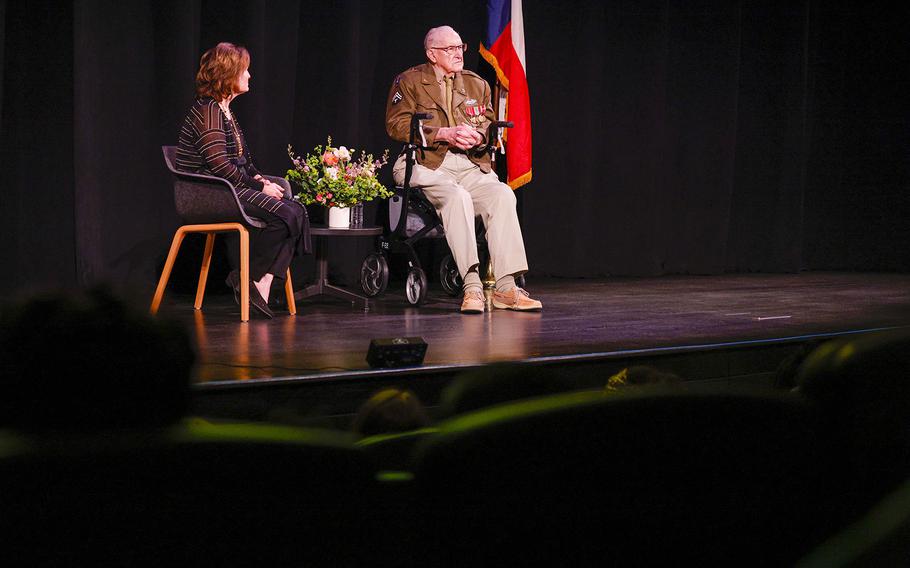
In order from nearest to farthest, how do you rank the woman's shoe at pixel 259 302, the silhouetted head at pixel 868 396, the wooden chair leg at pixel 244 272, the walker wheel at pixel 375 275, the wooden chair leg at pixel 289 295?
1. the silhouetted head at pixel 868 396
2. the wooden chair leg at pixel 244 272
3. the woman's shoe at pixel 259 302
4. the wooden chair leg at pixel 289 295
5. the walker wheel at pixel 375 275

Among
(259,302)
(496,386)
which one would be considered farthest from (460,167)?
(496,386)

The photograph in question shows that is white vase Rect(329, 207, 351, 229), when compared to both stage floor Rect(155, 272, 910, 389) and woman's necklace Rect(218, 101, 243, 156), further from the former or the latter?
woman's necklace Rect(218, 101, 243, 156)

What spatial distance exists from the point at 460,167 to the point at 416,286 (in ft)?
1.88

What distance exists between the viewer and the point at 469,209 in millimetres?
4113

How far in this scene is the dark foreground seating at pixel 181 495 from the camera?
50cm

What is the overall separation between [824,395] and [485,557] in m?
0.25

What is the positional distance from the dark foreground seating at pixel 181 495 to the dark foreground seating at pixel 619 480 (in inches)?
2.1

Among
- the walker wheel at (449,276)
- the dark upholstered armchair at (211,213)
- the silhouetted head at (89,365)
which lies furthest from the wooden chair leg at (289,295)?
the silhouetted head at (89,365)

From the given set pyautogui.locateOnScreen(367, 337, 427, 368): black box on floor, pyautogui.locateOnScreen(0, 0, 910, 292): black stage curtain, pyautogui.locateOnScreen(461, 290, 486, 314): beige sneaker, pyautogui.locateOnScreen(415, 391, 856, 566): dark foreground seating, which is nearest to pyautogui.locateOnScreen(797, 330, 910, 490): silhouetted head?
pyautogui.locateOnScreen(415, 391, 856, 566): dark foreground seating

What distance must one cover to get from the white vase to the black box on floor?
5.36ft

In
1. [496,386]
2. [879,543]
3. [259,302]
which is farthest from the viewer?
[259,302]

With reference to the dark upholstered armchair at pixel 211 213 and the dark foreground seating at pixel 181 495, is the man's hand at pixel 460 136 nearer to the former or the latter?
the dark upholstered armchair at pixel 211 213

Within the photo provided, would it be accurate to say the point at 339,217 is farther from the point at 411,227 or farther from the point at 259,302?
the point at 259,302

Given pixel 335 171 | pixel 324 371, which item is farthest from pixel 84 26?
pixel 324 371
